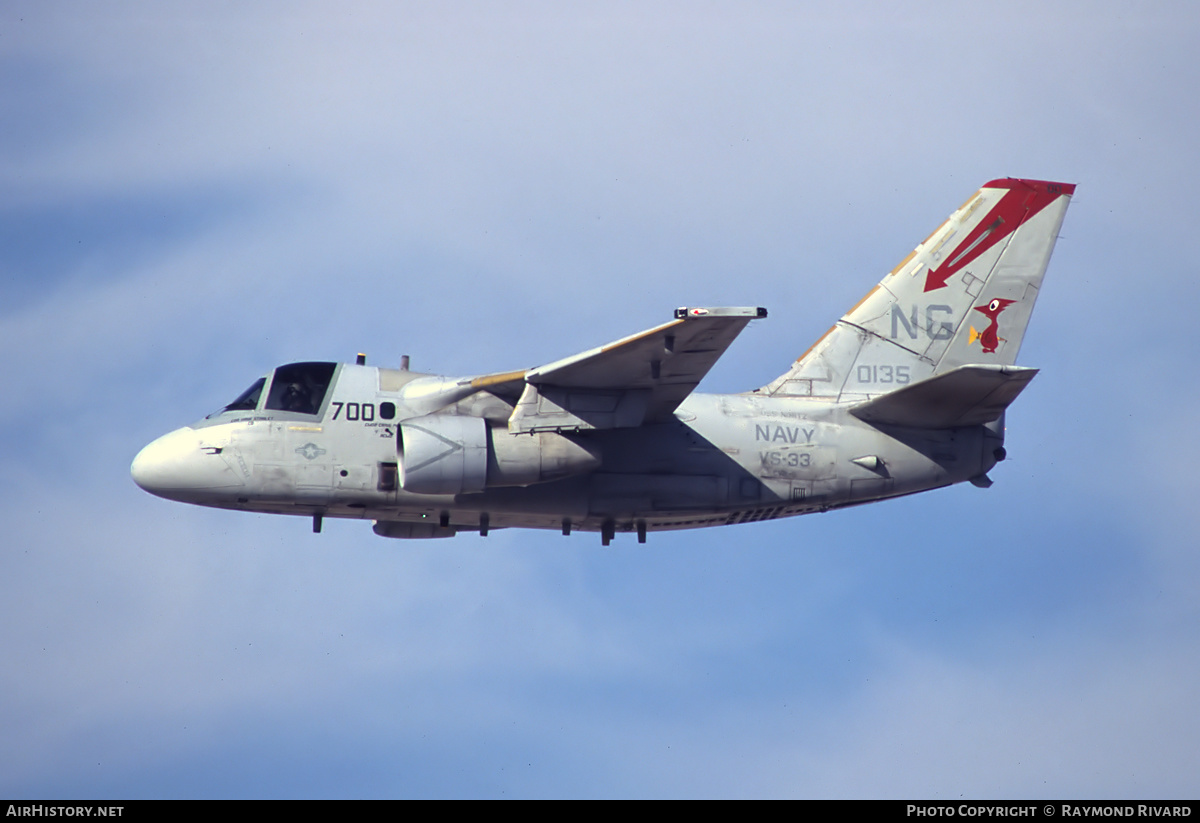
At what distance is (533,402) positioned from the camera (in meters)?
29.5

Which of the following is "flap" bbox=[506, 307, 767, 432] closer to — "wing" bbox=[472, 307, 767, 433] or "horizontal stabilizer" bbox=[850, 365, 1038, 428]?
"wing" bbox=[472, 307, 767, 433]

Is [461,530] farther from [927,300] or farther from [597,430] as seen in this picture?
[927,300]

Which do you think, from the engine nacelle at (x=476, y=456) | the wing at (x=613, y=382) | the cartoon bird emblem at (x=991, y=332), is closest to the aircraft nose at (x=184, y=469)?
the engine nacelle at (x=476, y=456)

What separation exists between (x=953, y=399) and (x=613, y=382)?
7343mm

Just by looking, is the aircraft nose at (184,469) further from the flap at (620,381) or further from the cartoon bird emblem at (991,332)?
the cartoon bird emblem at (991,332)

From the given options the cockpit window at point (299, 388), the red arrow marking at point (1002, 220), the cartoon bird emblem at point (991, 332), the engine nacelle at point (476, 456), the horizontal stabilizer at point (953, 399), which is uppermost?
the red arrow marking at point (1002, 220)

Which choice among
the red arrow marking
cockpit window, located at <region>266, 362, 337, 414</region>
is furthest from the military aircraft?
the red arrow marking

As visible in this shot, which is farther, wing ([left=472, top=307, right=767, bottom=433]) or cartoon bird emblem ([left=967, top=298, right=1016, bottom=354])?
cartoon bird emblem ([left=967, top=298, right=1016, bottom=354])

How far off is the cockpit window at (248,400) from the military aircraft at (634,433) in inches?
1.7

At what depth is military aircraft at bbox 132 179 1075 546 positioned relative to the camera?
29344mm

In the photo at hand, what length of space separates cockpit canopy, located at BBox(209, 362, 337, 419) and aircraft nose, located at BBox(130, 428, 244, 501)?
2.98 ft

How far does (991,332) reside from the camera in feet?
113

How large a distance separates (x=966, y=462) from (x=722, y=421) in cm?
544

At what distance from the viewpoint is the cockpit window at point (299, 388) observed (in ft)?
98.7
